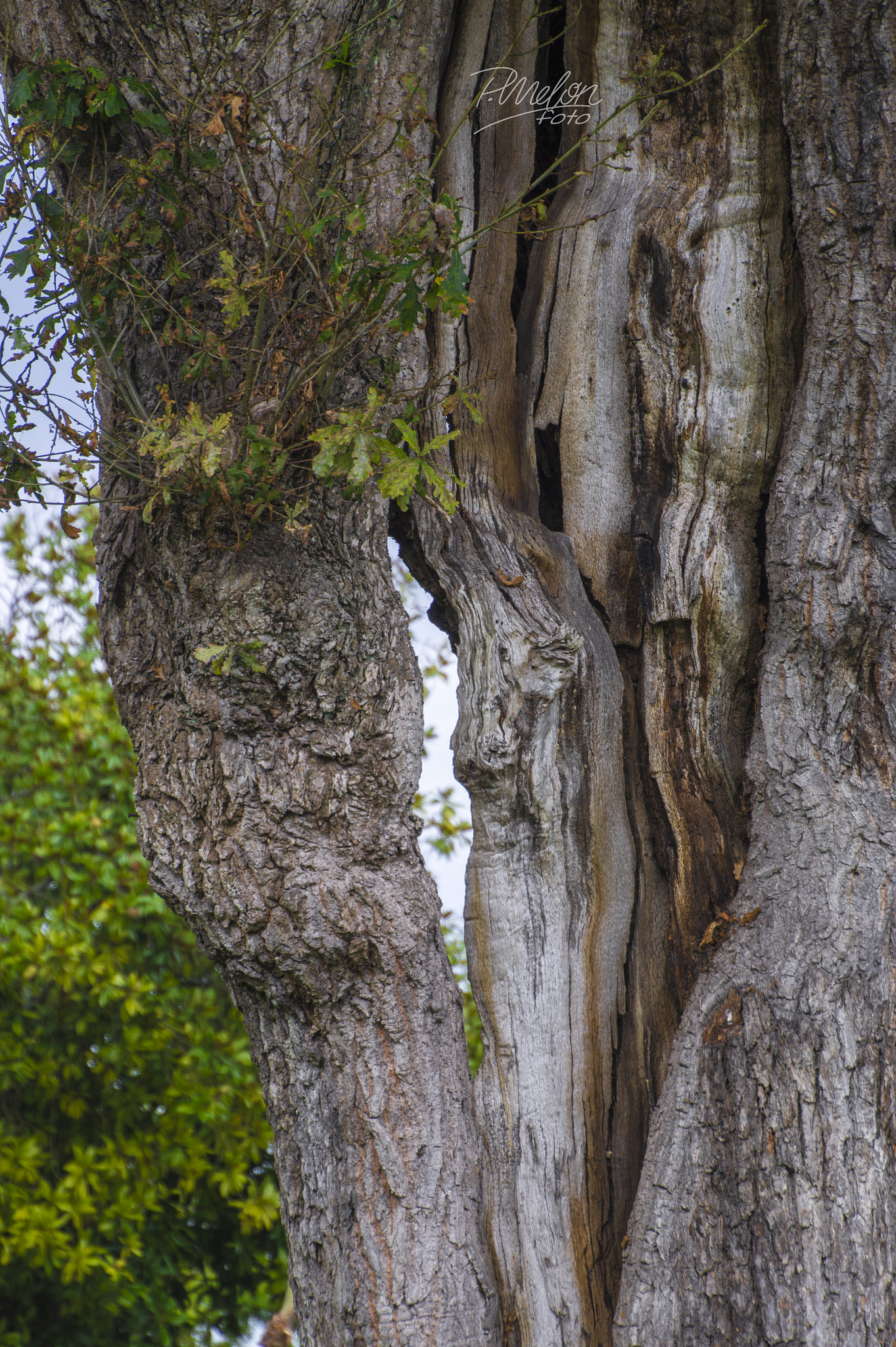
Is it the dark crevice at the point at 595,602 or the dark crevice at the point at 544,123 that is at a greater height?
the dark crevice at the point at 544,123

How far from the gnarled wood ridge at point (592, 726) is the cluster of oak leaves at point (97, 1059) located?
252 cm

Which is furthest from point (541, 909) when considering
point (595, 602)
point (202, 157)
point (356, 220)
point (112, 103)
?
point (112, 103)

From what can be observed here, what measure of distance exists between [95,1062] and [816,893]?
13.1ft

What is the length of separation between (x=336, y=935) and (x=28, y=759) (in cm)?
328

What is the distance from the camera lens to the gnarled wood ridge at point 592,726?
185 cm

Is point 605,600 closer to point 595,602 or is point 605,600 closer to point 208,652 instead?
point 595,602

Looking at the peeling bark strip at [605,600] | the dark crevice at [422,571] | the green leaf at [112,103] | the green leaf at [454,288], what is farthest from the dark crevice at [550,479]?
the green leaf at [112,103]

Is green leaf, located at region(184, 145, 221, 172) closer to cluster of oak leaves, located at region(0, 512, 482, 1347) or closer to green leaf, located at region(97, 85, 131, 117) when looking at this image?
green leaf, located at region(97, 85, 131, 117)

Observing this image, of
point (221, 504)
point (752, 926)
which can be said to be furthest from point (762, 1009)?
point (221, 504)

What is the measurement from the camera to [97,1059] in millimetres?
4586

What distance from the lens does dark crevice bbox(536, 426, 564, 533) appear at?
8.18 feet

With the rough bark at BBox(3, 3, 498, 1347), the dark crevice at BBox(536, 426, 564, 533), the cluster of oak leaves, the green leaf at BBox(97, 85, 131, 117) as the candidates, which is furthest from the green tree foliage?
the green leaf at BBox(97, 85, 131, 117)

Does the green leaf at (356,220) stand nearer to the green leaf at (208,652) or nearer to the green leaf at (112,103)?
the green leaf at (112,103)


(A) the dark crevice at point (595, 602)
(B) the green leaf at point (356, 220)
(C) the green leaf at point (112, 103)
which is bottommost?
(A) the dark crevice at point (595, 602)
